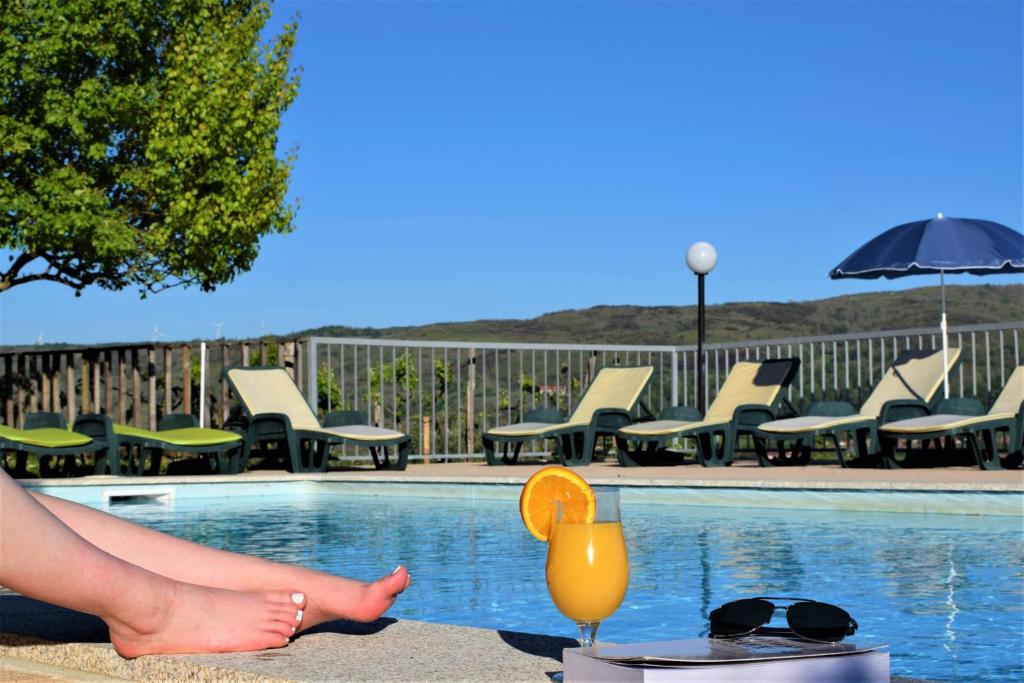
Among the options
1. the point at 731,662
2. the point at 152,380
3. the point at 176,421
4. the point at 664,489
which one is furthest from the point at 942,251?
the point at 731,662

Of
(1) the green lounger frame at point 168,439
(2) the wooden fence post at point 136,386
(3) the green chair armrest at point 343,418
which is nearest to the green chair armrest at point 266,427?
(1) the green lounger frame at point 168,439

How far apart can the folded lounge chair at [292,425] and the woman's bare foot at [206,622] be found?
732cm

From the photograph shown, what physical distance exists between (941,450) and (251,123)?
8.07 m

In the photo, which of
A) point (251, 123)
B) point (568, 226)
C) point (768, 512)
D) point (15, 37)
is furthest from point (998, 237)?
point (568, 226)

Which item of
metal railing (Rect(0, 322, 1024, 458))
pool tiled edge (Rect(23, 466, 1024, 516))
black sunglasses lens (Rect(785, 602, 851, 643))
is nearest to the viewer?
black sunglasses lens (Rect(785, 602, 851, 643))

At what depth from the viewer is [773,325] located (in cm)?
3212

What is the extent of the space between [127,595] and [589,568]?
755 millimetres

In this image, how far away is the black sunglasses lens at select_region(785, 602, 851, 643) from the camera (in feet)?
4.80

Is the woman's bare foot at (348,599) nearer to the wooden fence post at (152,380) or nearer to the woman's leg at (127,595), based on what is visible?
the woman's leg at (127,595)

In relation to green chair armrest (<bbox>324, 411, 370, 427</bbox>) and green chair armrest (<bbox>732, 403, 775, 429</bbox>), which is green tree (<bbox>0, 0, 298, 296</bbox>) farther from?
green chair armrest (<bbox>732, 403, 775, 429</bbox>)

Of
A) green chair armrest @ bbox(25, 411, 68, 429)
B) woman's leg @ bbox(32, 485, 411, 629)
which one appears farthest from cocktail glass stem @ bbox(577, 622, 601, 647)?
green chair armrest @ bbox(25, 411, 68, 429)

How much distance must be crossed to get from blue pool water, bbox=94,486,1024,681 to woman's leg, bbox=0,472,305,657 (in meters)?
1.62

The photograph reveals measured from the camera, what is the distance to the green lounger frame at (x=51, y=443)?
8.58 metres

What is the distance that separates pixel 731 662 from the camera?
133 cm
